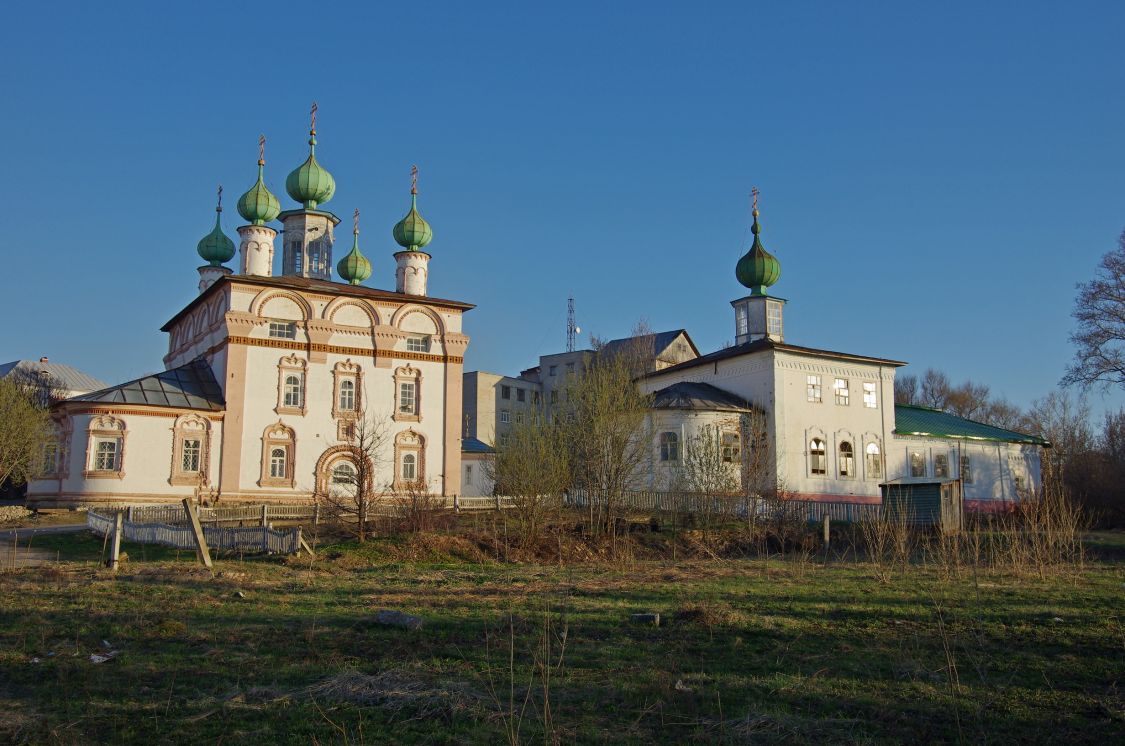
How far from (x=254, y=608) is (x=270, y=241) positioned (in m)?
25.4

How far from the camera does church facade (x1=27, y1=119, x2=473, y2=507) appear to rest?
28.8 metres

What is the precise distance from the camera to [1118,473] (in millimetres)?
34844

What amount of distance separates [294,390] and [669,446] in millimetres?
12585

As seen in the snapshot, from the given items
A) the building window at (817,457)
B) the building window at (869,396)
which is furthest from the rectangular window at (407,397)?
the building window at (869,396)

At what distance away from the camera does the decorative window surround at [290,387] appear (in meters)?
30.8

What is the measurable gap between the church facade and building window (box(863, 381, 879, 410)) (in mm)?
14978

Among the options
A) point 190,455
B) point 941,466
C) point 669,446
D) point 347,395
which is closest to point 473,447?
point 347,395

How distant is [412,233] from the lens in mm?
36531

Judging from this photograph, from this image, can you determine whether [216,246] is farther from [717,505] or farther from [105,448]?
[717,505]

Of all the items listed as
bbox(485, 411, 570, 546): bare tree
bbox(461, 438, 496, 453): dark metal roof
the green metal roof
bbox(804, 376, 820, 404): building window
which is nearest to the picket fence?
bbox(485, 411, 570, 546): bare tree

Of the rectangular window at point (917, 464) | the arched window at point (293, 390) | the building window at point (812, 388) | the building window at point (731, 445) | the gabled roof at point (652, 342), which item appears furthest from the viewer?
the gabled roof at point (652, 342)

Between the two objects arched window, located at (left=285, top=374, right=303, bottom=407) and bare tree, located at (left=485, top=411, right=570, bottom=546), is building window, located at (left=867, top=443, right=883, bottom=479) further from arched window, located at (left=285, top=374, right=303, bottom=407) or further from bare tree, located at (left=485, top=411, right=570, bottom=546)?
arched window, located at (left=285, top=374, right=303, bottom=407)

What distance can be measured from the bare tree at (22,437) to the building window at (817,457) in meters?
25.4

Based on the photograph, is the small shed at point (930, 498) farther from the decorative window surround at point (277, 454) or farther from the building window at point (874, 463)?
the decorative window surround at point (277, 454)
